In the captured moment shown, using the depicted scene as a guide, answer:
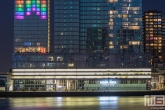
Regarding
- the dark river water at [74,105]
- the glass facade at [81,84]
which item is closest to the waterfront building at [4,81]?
the glass facade at [81,84]

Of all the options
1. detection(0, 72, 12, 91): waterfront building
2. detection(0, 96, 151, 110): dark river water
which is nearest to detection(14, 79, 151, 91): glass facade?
detection(0, 72, 12, 91): waterfront building

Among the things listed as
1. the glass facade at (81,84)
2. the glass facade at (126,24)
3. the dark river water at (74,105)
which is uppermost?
the glass facade at (126,24)

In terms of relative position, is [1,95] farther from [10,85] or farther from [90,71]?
[90,71]

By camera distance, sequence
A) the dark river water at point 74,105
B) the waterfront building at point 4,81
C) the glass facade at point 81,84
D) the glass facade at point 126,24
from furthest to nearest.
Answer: the glass facade at point 126,24 < the glass facade at point 81,84 < the waterfront building at point 4,81 < the dark river water at point 74,105

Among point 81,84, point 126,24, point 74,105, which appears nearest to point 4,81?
point 81,84

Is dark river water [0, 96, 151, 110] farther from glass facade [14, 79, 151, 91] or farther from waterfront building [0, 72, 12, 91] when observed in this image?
glass facade [14, 79, 151, 91]

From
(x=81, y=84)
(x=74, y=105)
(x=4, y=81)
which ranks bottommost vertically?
(x=74, y=105)

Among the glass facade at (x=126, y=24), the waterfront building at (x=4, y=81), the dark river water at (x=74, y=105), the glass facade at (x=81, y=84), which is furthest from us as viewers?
the glass facade at (x=126, y=24)

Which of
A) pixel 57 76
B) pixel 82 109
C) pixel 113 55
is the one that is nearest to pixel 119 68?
pixel 113 55

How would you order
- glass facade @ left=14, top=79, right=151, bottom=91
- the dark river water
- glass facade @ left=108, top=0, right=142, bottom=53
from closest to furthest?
the dark river water < glass facade @ left=14, top=79, right=151, bottom=91 < glass facade @ left=108, top=0, right=142, bottom=53

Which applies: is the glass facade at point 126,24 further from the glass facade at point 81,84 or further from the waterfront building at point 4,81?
the waterfront building at point 4,81

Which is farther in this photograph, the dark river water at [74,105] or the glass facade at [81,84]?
the glass facade at [81,84]

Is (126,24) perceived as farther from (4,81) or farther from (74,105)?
(74,105)

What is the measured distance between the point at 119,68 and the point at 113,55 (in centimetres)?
505
